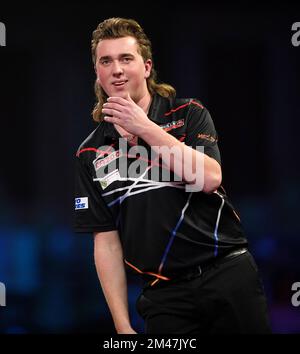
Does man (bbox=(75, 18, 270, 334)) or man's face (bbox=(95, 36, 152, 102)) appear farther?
man's face (bbox=(95, 36, 152, 102))

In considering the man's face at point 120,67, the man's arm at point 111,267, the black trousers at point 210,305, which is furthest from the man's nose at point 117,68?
the black trousers at point 210,305

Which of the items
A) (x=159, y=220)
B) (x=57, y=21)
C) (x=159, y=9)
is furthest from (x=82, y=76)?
(x=159, y=220)

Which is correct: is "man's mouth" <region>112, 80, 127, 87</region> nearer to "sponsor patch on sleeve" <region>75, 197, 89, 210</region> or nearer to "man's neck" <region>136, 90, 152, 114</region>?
"man's neck" <region>136, 90, 152, 114</region>

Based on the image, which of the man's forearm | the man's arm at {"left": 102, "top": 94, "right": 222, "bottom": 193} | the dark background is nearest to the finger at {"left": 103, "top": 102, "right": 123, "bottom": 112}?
the man's arm at {"left": 102, "top": 94, "right": 222, "bottom": 193}

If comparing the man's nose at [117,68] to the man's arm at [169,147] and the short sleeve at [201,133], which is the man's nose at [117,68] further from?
the short sleeve at [201,133]

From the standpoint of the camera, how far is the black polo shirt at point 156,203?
6.88 ft

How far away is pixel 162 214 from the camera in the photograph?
210cm

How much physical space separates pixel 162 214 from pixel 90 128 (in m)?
1.92

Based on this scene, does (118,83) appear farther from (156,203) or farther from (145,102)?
(156,203)

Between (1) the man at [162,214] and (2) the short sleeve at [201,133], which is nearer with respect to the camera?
(1) the man at [162,214]

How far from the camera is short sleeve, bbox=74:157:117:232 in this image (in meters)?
2.28

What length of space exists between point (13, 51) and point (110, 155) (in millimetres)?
1878

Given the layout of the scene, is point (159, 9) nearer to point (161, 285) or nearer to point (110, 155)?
point (110, 155)

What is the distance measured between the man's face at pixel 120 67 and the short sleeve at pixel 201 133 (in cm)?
22
